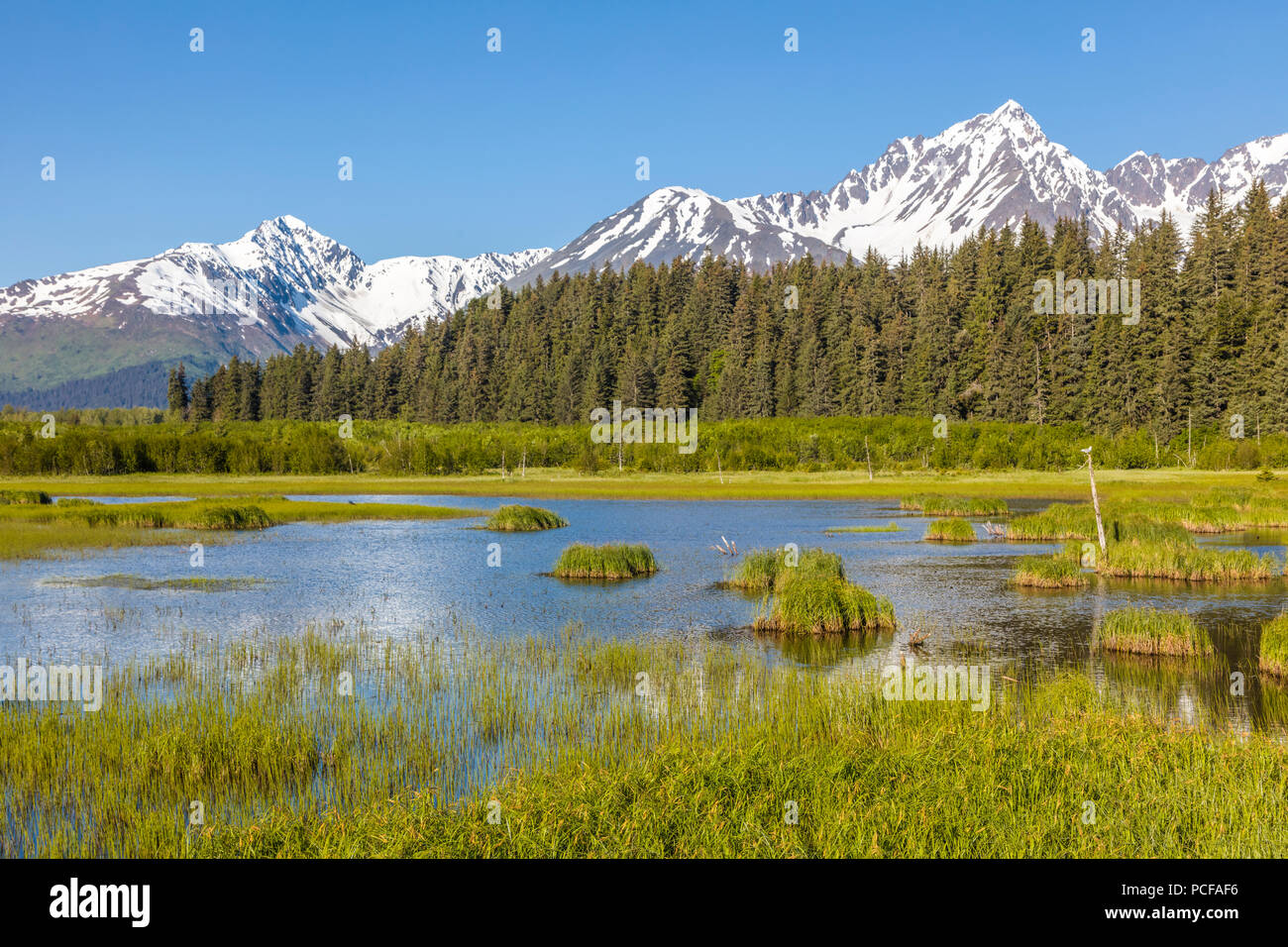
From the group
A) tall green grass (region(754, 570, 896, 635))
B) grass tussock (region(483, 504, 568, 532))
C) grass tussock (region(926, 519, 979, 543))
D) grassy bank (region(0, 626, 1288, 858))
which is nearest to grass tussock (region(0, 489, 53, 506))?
grass tussock (region(483, 504, 568, 532))

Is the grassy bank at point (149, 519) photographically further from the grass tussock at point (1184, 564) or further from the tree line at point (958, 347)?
the tree line at point (958, 347)

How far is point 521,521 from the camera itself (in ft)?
201

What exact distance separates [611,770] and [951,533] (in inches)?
1774

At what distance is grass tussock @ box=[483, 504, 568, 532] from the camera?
61156mm

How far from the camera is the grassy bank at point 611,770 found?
1153 cm

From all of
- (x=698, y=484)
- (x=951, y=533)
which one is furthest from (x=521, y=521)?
(x=698, y=484)

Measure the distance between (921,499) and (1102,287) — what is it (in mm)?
85728

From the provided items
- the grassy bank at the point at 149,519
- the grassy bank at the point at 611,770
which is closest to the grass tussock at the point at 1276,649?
the grassy bank at the point at 611,770

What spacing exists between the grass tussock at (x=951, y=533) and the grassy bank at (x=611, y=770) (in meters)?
35.4
